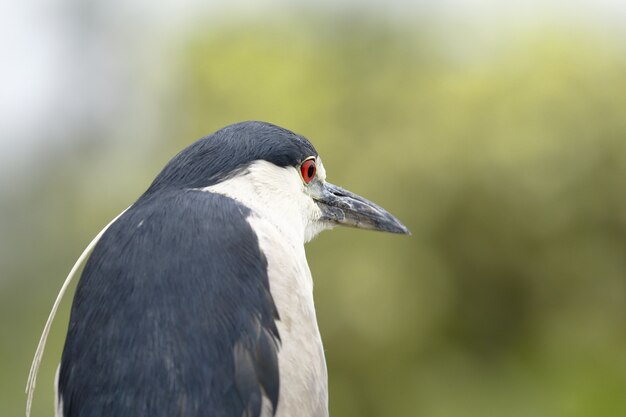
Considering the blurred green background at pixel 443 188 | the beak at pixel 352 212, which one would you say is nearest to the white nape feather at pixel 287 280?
the beak at pixel 352 212

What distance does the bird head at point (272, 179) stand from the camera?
208cm

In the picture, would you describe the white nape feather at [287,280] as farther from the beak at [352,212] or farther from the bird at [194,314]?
the beak at [352,212]

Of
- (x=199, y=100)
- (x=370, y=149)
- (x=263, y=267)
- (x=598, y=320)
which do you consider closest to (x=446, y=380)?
(x=598, y=320)

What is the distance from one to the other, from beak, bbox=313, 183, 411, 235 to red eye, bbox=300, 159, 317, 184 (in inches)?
3.1

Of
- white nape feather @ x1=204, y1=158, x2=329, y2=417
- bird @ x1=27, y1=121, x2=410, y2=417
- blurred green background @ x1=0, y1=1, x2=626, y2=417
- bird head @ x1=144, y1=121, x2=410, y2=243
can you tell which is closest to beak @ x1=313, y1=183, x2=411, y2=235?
bird head @ x1=144, y1=121, x2=410, y2=243

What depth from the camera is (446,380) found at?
21.4ft

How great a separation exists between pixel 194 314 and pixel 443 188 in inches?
197

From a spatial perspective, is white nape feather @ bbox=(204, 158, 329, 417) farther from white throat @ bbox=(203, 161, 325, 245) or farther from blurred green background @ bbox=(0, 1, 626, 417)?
blurred green background @ bbox=(0, 1, 626, 417)

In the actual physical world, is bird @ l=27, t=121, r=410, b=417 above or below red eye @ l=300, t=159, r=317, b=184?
below

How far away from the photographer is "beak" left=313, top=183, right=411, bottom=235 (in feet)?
8.17

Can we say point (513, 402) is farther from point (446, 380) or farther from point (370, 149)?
point (370, 149)

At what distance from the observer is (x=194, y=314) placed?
1710mm

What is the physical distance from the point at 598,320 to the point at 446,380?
127cm

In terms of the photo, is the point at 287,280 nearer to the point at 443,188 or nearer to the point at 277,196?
the point at 277,196
